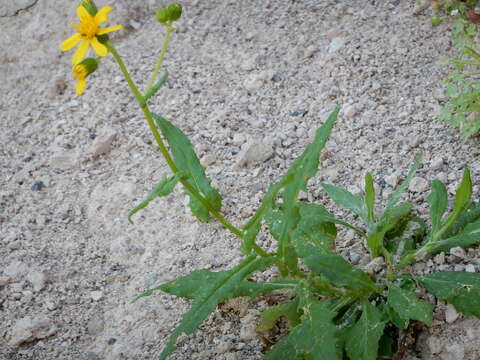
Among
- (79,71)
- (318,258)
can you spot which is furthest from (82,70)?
(318,258)

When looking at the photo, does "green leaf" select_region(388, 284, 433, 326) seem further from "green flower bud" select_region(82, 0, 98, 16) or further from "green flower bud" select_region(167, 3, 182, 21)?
"green flower bud" select_region(82, 0, 98, 16)

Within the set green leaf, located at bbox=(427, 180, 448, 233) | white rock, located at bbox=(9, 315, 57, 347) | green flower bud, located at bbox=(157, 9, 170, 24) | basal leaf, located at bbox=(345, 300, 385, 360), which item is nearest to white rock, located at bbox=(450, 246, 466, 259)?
green leaf, located at bbox=(427, 180, 448, 233)

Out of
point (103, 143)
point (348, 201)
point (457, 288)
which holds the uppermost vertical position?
point (103, 143)

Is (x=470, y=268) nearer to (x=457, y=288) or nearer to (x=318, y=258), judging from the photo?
(x=457, y=288)

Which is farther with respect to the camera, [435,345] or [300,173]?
[435,345]

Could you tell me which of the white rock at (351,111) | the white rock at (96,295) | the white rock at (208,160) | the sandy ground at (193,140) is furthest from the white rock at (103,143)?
the white rock at (351,111)

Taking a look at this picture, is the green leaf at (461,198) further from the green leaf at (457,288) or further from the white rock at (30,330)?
the white rock at (30,330)

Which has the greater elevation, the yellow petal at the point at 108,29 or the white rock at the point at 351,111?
the yellow petal at the point at 108,29
